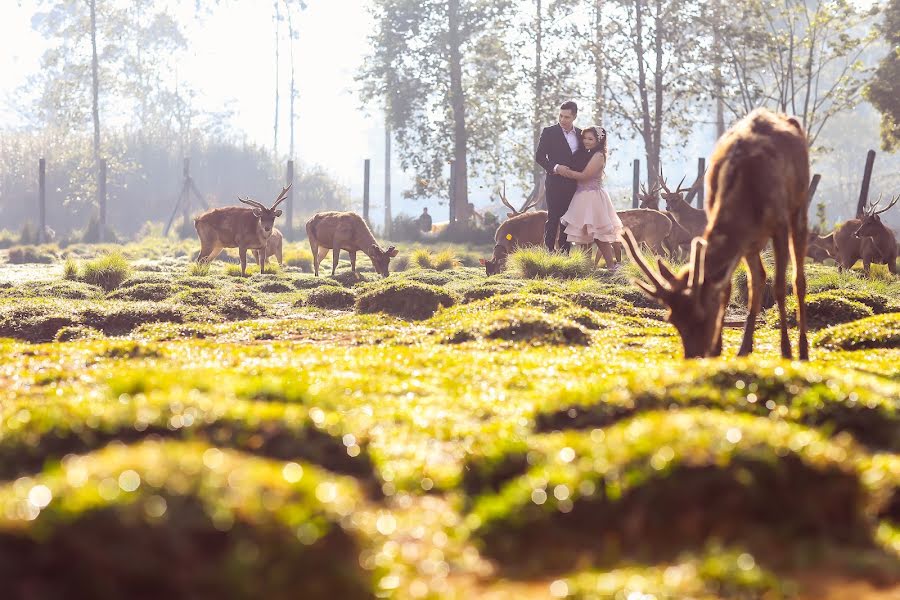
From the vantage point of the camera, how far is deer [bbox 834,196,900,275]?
19719 millimetres

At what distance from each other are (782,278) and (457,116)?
3429cm

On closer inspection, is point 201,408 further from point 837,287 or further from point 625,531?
point 837,287

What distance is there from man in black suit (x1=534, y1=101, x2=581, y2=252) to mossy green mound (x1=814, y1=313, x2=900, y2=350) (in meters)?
7.13

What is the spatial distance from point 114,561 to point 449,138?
4250 centimetres

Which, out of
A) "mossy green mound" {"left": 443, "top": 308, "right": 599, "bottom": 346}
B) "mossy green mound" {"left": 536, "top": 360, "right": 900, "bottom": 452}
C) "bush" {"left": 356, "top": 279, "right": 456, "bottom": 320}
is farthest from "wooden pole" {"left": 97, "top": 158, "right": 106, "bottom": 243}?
"mossy green mound" {"left": 536, "top": 360, "right": 900, "bottom": 452}

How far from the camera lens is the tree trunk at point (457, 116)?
4112 cm

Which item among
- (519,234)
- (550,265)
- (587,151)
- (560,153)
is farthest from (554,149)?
(519,234)

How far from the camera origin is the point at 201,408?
4.85 meters

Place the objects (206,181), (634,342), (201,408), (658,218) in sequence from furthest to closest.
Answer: (206,181) < (658,218) < (634,342) < (201,408)

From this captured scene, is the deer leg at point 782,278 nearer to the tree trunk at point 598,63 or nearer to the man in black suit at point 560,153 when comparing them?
the man in black suit at point 560,153

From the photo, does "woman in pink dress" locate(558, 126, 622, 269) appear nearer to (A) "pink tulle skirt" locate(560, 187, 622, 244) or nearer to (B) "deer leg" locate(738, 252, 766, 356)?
(A) "pink tulle skirt" locate(560, 187, 622, 244)

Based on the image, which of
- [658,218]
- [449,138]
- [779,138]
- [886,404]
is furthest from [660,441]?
[449,138]

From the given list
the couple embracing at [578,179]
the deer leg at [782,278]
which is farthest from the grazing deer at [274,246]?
the deer leg at [782,278]

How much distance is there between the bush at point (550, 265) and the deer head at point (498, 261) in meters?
2.57
